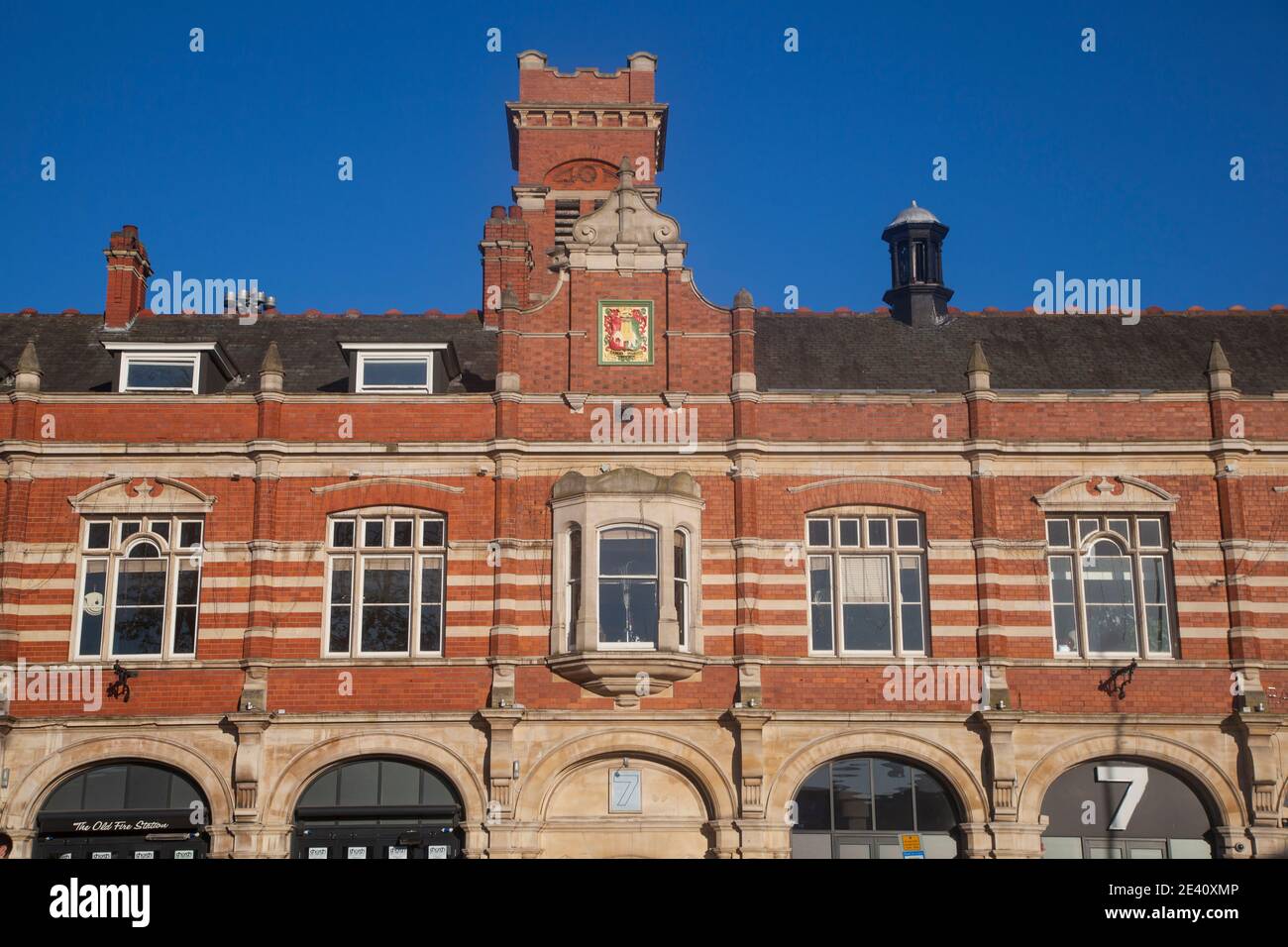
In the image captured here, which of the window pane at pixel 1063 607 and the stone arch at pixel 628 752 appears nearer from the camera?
the stone arch at pixel 628 752

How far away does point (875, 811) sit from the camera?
78.6ft

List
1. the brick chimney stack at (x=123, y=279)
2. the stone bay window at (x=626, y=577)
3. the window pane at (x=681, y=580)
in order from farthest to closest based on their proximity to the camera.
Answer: the brick chimney stack at (x=123, y=279) → the window pane at (x=681, y=580) → the stone bay window at (x=626, y=577)

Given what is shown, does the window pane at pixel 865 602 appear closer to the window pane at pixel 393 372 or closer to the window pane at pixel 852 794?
the window pane at pixel 852 794

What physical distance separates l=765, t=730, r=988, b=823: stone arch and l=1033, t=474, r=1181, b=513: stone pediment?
188 inches

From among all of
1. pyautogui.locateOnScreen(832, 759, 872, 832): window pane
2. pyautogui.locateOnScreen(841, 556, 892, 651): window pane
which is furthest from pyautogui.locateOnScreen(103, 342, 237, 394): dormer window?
pyautogui.locateOnScreen(832, 759, 872, 832): window pane

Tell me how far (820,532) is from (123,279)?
1615 cm

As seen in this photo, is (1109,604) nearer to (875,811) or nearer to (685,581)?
(875,811)

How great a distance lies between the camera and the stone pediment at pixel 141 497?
25.0 m

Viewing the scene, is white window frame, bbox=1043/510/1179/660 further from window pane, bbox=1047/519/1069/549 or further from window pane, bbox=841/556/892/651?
window pane, bbox=841/556/892/651

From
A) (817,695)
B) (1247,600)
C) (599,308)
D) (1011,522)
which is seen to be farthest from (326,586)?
(1247,600)

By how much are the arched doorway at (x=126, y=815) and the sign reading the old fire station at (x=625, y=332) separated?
10345 mm

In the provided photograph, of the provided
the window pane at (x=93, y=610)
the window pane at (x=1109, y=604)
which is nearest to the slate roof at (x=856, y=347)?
the window pane at (x=1109, y=604)

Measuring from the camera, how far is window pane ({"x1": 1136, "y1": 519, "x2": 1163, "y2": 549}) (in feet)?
82.3
